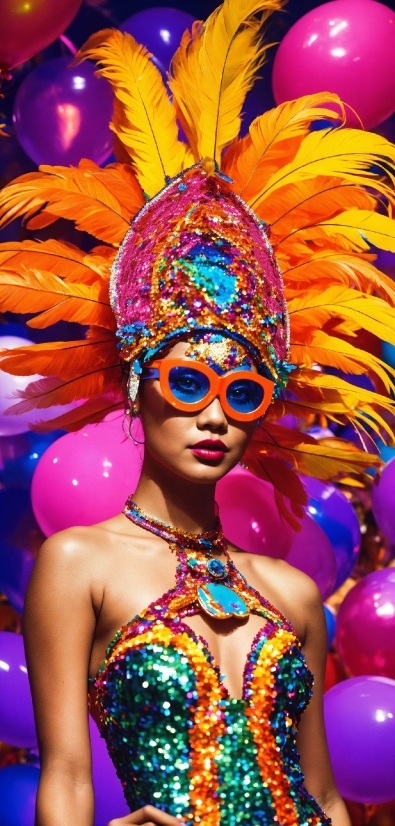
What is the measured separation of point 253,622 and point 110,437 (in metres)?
0.76

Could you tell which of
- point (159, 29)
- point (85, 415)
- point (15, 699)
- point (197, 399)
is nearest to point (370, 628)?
point (15, 699)

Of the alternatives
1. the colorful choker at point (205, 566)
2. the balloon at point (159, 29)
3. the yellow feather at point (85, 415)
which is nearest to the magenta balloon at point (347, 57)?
the balloon at point (159, 29)

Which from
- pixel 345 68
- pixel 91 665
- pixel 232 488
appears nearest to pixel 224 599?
pixel 91 665

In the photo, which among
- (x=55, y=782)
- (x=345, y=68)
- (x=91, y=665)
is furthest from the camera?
(x=345, y=68)

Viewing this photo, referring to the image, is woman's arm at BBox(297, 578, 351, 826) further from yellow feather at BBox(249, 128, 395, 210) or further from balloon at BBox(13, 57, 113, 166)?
balloon at BBox(13, 57, 113, 166)

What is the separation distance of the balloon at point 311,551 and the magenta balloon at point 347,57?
104 cm

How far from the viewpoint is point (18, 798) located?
2.79 m

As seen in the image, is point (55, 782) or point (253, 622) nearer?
point (55, 782)

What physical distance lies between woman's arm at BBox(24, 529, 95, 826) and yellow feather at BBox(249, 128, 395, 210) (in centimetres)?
87

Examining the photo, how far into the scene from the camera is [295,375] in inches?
103

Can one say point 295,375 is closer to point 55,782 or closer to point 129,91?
point 129,91

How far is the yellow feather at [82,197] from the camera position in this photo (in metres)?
2.47

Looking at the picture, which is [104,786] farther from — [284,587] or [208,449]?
[208,449]

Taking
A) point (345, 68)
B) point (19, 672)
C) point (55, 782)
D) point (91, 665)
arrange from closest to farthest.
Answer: point (55, 782) → point (91, 665) → point (19, 672) → point (345, 68)
